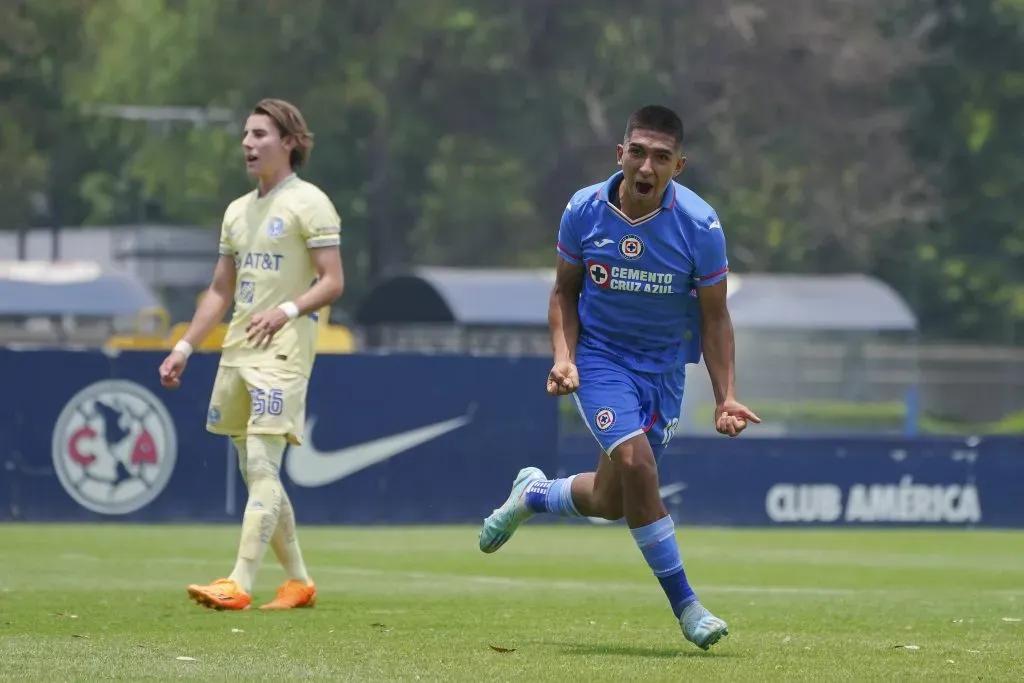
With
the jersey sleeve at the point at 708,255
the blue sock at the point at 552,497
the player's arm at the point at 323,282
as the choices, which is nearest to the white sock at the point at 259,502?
the player's arm at the point at 323,282

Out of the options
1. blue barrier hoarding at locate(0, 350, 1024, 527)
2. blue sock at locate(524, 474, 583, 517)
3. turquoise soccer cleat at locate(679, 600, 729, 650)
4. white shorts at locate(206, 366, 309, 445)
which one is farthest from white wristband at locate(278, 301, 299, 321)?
blue barrier hoarding at locate(0, 350, 1024, 527)

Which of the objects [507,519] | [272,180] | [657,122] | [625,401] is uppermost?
[657,122]

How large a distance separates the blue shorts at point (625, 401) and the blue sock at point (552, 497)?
→ 338 mm

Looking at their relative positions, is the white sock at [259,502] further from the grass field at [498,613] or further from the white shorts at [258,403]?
the grass field at [498,613]

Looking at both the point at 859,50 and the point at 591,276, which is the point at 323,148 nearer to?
the point at 859,50

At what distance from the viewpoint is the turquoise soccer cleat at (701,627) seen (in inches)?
299

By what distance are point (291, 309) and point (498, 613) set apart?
1.59 metres

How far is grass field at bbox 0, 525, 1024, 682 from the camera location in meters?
7.09

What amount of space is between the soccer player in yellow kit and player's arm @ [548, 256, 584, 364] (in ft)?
5.52

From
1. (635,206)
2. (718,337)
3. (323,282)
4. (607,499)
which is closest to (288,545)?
(323,282)

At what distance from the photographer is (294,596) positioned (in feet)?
31.6

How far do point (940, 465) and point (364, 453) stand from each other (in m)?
5.44

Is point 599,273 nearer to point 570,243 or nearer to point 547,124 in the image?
point 570,243

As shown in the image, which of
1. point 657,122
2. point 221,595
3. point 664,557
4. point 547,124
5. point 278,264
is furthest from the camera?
point 547,124
